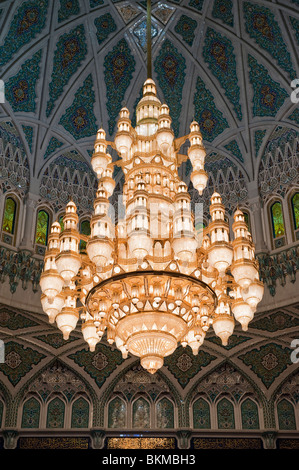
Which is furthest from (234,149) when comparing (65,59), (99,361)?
(99,361)

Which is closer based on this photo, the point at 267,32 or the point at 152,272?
the point at 152,272

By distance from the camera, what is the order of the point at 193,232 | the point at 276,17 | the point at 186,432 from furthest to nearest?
the point at 186,432
the point at 276,17
the point at 193,232

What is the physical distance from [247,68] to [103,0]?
3.20 meters

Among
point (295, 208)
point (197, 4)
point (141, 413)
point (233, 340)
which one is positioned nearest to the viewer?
point (295, 208)

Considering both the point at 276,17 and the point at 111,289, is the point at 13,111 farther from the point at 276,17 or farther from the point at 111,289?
the point at 111,289

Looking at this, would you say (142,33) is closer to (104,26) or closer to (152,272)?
(104,26)

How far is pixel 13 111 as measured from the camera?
11.7m

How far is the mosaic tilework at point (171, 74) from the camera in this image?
12.4m

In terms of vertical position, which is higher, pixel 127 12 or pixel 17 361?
pixel 127 12

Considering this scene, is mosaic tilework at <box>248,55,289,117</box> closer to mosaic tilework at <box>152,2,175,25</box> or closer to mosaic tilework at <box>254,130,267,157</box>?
mosaic tilework at <box>254,130,267,157</box>

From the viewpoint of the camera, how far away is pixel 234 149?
12.5 m

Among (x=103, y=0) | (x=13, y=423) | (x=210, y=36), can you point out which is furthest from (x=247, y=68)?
(x=13, y=423)

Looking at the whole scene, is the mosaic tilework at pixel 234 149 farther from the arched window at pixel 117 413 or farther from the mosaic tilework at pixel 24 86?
the arched window at pixel 117 413

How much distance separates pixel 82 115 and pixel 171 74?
2096 millimetres
